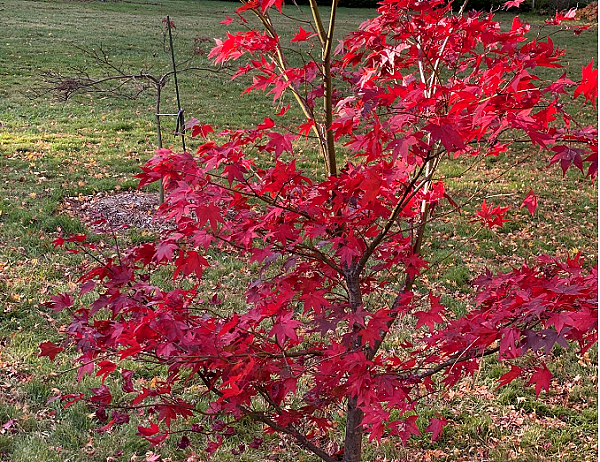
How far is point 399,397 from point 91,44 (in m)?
15.3

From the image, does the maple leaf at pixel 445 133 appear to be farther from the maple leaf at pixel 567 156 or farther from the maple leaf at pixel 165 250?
the maple leaf at pixel 165 250

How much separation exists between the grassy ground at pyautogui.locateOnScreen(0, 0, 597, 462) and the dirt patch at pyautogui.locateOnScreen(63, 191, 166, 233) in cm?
16

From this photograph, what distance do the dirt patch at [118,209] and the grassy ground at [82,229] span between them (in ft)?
0.52

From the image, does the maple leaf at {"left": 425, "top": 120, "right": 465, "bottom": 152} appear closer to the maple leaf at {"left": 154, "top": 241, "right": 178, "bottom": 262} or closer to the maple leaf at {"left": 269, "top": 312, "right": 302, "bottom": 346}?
the maple leaf at {"left": 269, "top": 312, "right": 302, "bottom": 346}

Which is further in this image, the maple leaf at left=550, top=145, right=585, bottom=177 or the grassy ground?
the grassy ground

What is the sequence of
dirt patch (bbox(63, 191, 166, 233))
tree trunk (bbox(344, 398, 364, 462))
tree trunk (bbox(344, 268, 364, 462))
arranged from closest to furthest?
tree trunk (bbox(344, 268, 364, 462))
tree trunk (bbox(344, 398, 364, 462))
dirt patch (bbox(63, 191, 166, 233))

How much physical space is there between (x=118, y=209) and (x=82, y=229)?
1.80 ft

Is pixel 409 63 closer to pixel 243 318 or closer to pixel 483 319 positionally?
pixel 483 319

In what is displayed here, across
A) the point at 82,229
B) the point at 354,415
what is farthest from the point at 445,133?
the point at 82,229

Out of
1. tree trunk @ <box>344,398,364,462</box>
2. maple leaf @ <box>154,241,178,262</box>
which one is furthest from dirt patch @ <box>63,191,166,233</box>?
maple leaf @ <box>154,241,178,262</box>

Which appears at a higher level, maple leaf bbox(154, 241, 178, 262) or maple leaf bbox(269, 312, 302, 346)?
maple leaf bbox(154, 241, 178, 262)

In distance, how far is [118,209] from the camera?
588 centimetres

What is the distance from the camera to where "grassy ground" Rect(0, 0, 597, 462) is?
122 inches

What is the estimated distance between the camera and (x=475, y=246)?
5.56 m
